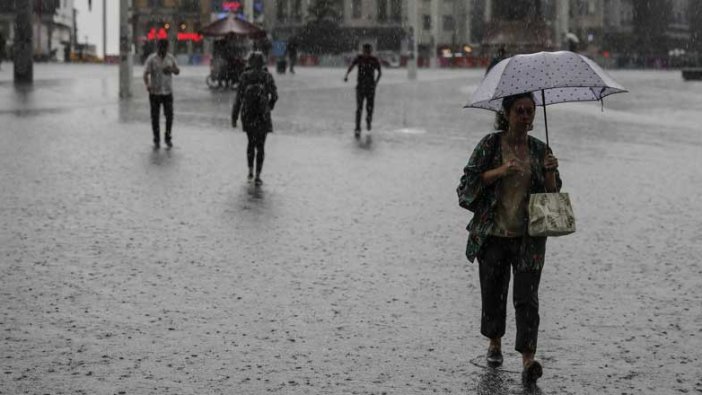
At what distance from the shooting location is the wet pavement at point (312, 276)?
243 inches

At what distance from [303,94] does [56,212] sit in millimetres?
27944

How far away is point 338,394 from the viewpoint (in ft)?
18.8

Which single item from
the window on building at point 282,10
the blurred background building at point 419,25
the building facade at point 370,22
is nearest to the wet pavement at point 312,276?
the blurred background building at point 419,25

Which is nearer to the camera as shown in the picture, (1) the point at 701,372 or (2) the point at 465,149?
(1) the point at 701,372

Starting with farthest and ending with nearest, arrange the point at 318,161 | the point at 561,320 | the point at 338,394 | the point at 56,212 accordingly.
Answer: the point at 318,161 < the point at 56,212 < the point at 561,320 < the point at 338,394

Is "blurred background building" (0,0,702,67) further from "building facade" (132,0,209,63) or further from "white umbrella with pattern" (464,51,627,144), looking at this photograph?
"white umbrella with pattern" (464,51,627,144)

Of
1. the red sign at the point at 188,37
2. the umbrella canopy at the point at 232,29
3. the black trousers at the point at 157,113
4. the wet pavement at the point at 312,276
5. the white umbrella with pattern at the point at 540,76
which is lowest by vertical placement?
the wet pavement at the point at 312,276

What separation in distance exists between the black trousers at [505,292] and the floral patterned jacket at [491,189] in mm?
48

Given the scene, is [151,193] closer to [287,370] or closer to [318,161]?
[318,161]

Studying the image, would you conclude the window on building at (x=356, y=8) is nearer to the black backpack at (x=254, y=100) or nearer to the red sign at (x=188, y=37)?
the red sign at (x=188, y=37)

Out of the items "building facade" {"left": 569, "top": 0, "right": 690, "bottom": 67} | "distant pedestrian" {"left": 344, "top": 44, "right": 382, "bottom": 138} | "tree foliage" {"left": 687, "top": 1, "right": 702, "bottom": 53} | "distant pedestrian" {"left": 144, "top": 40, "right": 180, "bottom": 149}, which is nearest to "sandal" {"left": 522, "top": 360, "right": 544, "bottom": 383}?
"distant pedestrian" {"left": 144, "top": 40, "right": 180, "bottom": 149}

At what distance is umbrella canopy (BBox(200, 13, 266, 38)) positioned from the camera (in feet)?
143

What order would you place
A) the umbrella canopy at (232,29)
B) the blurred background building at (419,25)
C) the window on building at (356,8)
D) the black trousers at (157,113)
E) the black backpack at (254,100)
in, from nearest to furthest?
the black backpack at (254,100) < the black trousers at (157,113) < the umbrella canopy at (232,29) < the blurred background building at (419,25) < the window on building at (356,8)

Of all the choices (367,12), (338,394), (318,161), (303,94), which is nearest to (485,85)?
(338,394)
